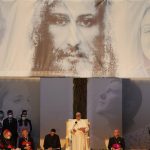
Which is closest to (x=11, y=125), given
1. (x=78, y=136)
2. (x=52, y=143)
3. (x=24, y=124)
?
(x=24, y=124)

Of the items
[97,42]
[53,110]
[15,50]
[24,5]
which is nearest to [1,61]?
[15,50]

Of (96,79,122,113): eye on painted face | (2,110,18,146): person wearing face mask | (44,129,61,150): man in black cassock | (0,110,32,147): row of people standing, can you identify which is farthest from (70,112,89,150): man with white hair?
(96,79,122,113): eye on painted face

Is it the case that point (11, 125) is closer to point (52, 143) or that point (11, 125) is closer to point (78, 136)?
point (52, 143)

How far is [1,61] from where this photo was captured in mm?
4746

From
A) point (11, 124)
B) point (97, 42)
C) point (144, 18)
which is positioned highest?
point (144, 18)

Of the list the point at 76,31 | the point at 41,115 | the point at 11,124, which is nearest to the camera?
the point at 76,31

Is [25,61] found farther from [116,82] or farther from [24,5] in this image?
[116,82]

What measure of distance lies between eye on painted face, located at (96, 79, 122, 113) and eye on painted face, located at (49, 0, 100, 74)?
8666mm

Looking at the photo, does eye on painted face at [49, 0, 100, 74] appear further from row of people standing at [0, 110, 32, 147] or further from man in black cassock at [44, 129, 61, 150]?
row of people standing at [0, 110, 32, 147]

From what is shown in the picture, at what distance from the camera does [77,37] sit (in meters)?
4.68

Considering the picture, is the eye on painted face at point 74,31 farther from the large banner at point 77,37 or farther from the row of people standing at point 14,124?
the row of people standing at point 14,124

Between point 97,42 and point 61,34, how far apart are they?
1.47 ft

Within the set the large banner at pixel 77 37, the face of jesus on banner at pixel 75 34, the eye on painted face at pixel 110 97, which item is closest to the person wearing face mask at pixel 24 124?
the eye on painted face at pixel 110 97

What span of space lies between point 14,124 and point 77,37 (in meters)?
7.99
